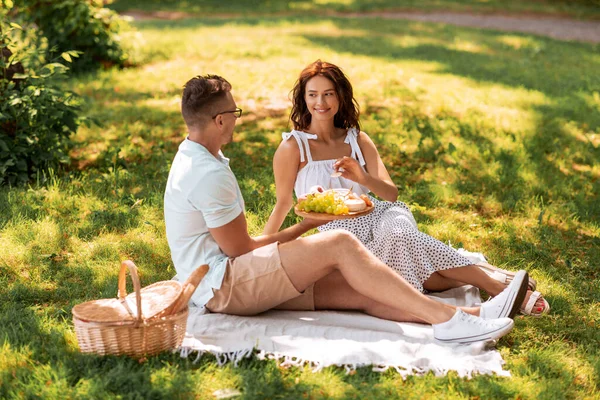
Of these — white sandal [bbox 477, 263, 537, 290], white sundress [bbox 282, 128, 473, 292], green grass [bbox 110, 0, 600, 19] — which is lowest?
white sandal [bbox 477, 263, 537, 290]

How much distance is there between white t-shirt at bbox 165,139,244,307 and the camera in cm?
384

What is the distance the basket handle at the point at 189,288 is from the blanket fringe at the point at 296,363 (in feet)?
0.91

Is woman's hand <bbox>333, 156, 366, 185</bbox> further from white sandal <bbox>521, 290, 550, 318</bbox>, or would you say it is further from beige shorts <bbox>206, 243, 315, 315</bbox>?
white sandal <bbox>521, 290, 550, 318</bbox>

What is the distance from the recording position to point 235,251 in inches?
157

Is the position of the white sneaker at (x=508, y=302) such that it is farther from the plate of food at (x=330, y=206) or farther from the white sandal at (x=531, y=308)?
the plate of food at (x=330, y=206)

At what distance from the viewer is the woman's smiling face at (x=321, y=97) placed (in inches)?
192

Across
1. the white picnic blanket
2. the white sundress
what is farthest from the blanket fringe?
the white sundress

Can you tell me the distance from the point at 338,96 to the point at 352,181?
0.57 m

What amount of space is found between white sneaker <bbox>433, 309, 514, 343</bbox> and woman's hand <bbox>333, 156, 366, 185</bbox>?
106cm

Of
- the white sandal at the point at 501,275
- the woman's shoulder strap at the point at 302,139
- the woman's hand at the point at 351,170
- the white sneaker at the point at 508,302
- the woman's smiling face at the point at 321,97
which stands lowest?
the white sandal at the point at 501,275

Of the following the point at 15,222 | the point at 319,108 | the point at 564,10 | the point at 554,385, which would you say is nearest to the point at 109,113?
the point at 15,222

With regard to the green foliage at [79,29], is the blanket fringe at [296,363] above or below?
below

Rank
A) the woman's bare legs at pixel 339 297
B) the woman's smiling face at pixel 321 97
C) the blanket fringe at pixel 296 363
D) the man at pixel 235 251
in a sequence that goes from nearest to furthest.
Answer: the blanket fringe at pixel 296 363, the man at pixel 235 251, the woman's bare legs at pixel 339 297, the woman's smiling face at pixel 321 97

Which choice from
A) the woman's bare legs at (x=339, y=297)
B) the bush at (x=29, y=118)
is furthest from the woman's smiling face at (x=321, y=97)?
the bush at (x=29, y=118)
